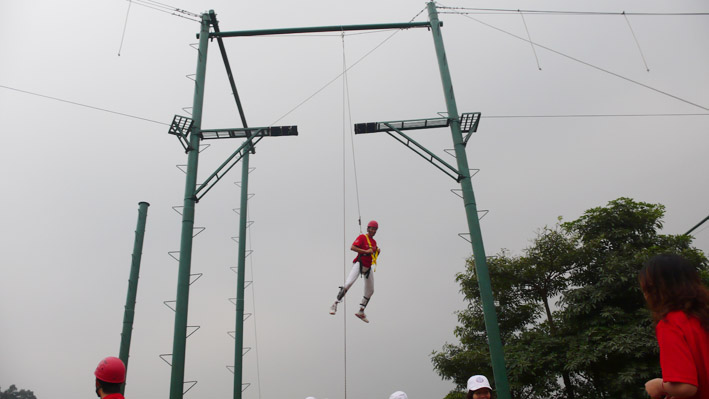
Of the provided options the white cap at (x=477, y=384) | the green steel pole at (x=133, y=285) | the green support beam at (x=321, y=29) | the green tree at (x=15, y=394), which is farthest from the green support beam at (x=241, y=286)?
the green tree at (x=15, y=394)

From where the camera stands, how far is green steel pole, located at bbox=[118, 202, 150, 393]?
11.6 m

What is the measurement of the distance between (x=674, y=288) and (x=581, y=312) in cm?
1581

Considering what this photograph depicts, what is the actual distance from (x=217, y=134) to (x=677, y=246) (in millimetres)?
17688

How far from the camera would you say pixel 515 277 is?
19.0m

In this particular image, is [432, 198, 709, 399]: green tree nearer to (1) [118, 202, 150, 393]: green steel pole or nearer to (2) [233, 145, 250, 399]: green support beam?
(2) [233, 145, 250, 399]: green support beam

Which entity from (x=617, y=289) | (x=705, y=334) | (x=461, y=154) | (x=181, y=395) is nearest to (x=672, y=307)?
(x=705, y=334)

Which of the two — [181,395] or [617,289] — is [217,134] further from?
[617,289]

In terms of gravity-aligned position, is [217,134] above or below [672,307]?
above

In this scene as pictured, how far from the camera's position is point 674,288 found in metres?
2.19

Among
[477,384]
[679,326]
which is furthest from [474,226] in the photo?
[679,326]

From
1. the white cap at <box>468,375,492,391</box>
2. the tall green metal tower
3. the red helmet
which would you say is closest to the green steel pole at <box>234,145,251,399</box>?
the tall green metal tower

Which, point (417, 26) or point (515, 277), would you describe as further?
point (515, 277)

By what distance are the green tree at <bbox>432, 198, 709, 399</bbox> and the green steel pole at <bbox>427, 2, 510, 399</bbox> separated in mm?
8686

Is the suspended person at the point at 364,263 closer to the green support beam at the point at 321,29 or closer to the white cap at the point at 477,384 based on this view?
the white cap at the point at 477,384
